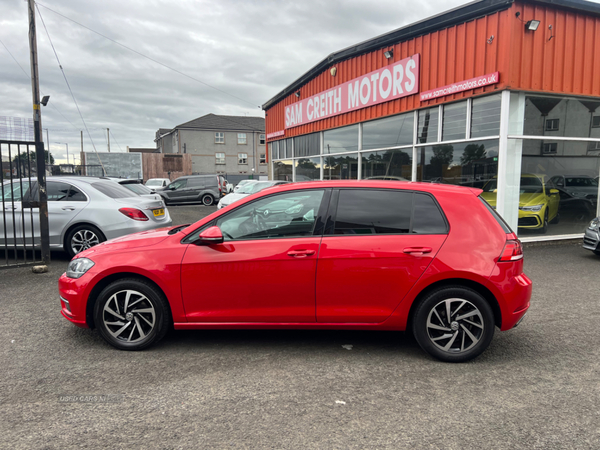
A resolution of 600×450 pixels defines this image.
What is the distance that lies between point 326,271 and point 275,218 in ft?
2.15

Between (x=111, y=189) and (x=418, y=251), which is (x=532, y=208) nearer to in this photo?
(x=418, y=251)

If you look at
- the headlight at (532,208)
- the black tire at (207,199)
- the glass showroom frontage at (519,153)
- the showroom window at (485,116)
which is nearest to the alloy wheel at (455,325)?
the glass showroom frontage at (519,153)

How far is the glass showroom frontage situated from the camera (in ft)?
29.1

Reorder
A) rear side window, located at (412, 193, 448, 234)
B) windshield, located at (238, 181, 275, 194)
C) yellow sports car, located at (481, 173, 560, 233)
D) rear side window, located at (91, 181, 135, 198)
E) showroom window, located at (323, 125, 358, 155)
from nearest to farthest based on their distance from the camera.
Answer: rear side window, located at (412, 193, 448, 234), rear side window, located at (91, 181, 135, 198), yellow sports car, located at (481, 173, 560, 233), showroom window, located at (323, 125, 358, 155), windshield, located at (238, 181, 275, 194)

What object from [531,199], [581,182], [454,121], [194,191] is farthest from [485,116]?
[194,191]

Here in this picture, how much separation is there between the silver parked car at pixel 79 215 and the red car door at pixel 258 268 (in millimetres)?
4449

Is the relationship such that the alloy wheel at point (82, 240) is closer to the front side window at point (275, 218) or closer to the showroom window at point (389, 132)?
the front side window at point (275, 218)

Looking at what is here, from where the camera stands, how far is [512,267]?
11.4 ft

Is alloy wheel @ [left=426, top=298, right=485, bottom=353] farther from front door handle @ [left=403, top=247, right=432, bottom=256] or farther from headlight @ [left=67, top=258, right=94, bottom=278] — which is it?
headlight @ [left=67, top=258, right=94, bottom=278]

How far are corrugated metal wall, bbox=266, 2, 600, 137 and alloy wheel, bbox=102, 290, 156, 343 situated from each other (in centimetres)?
812

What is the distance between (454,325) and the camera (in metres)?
3.50

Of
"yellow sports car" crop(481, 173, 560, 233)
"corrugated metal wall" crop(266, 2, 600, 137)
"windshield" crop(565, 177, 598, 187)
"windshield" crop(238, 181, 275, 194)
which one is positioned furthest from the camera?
"windshield" crop(238, 181, 275, 194)

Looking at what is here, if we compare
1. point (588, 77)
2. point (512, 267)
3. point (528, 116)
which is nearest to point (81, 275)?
point (512, 267)

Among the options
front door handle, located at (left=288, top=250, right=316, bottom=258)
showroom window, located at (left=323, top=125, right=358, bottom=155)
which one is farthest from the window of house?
front door handle, located at (left=288, top=250, right=316, bottom=258)
